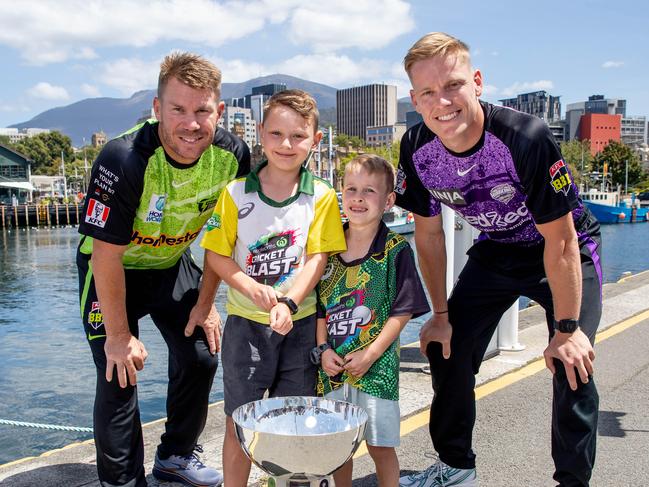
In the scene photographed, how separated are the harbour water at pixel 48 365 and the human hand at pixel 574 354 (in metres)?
4.65

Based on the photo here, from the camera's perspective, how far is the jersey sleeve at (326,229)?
9.73ft

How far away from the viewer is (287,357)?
9.80 ft

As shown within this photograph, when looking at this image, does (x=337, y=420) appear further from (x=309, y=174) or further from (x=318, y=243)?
(x=309, y=174)

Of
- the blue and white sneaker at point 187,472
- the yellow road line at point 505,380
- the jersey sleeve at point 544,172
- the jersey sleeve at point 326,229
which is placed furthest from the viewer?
the yellow road line at point 505,380

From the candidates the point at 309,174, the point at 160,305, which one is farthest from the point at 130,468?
the point at 309,174

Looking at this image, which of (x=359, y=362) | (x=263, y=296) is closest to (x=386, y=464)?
(x=359, y=362)

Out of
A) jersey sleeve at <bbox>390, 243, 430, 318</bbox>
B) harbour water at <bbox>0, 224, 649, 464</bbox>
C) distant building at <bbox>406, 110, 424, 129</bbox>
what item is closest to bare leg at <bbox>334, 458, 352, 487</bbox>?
jersey sleeve at <bbox>390, 243, 430, 318</bbox>

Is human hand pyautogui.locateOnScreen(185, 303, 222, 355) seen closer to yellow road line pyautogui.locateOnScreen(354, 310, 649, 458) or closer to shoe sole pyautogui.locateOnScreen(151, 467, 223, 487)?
shoe sole pyautogui.locateOnScreen(151, 467, 223, 487)

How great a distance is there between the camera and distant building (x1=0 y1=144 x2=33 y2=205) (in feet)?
250

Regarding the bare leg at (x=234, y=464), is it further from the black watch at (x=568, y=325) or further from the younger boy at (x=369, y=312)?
the black watch at (x=568, y=325)

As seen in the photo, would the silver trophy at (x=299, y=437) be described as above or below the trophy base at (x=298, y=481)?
above

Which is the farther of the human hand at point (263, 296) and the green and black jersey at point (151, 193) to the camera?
the green and black jersey at point (151, 193)

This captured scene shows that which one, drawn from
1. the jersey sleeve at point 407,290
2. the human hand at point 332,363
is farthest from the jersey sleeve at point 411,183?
the human hand at point 332,363

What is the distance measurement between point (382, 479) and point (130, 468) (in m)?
1.22
